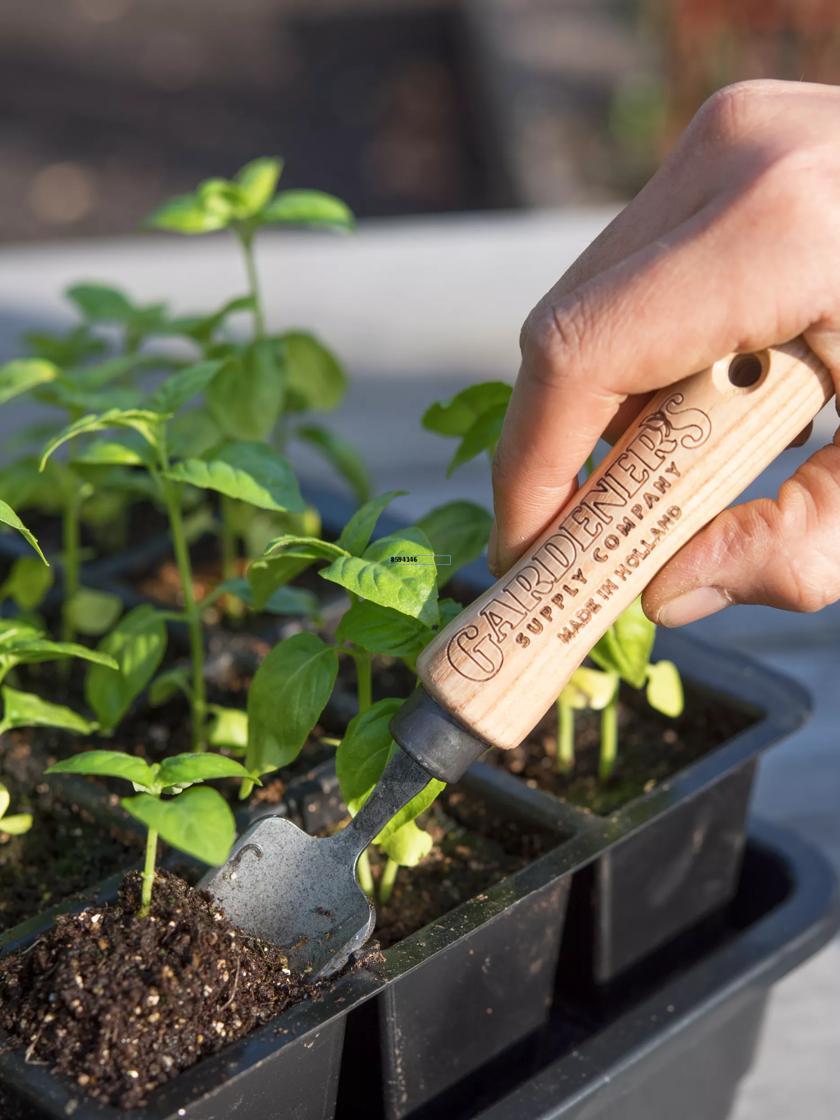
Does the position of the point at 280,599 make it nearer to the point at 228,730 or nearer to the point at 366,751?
the point at 228,730

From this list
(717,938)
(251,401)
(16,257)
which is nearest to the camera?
(717,938)

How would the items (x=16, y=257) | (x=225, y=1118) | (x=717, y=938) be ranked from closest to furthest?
(x=225, y=1118) → (x=717, y=938) → (x=16, y=257)

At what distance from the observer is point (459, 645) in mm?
858

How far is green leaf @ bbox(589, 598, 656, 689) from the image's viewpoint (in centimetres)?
106

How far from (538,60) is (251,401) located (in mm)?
4030

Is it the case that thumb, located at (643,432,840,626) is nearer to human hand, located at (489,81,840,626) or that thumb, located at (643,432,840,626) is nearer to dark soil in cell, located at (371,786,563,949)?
human hand, located at (489,81,840,626)

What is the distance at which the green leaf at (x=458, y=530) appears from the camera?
1107 millimetres

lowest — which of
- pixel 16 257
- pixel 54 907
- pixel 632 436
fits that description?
pixel 54 907

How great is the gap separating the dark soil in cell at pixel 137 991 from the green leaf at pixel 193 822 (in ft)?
0.27

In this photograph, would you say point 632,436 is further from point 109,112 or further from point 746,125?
point 109,112

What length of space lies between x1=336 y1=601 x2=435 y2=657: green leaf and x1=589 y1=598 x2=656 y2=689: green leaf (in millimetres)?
164

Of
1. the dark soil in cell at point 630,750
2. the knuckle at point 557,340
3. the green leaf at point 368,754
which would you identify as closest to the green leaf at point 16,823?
the green leaf at point 368,754

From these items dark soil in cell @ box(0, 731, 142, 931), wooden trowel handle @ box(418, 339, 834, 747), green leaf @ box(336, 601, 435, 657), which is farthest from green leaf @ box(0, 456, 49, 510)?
wooden trowel handle @ box(418, 339, 834, 747)

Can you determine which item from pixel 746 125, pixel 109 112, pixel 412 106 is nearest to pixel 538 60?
pixel 412 106
